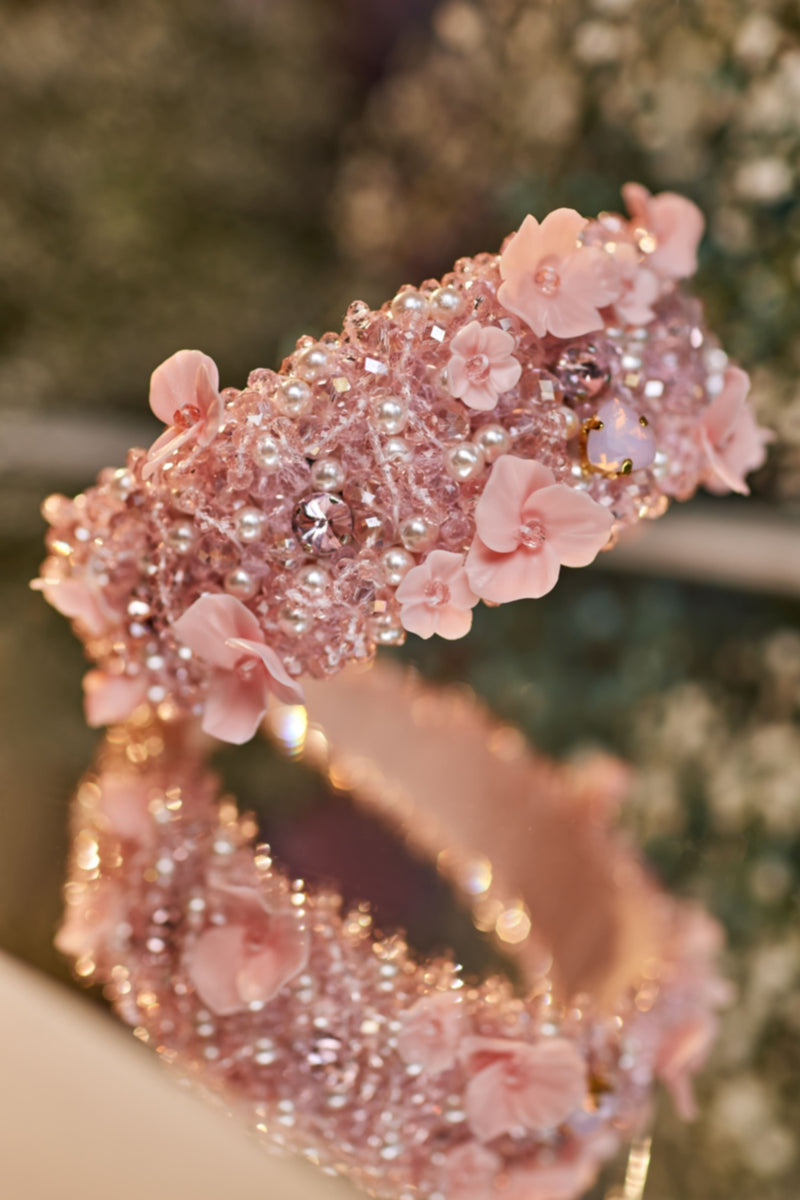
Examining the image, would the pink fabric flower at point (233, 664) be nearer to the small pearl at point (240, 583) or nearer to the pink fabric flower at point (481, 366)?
the small pearl at point (240, 583)

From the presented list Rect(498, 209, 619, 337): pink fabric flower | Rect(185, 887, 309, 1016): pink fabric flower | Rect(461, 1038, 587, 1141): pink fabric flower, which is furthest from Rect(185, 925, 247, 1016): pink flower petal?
Rect(498, 209, 619, 337): pink fabric flower

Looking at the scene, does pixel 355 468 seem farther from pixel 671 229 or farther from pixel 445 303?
pixel 671 229

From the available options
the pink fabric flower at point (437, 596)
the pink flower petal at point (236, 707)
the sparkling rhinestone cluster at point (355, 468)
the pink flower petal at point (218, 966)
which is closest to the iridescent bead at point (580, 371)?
the sparkling rhinestone cluster at point (355, 468)

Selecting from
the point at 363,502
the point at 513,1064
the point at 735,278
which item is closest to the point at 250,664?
the point at 363,502

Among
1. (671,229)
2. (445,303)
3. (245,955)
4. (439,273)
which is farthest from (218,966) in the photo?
(439,273)

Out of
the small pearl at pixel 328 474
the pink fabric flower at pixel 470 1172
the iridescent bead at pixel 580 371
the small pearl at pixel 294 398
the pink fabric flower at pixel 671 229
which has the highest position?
the pink fabric flower at pixel 671 229
